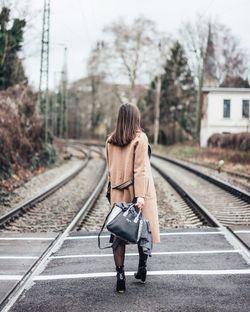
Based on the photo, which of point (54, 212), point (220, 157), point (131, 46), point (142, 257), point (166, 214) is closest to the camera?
point (142, 257)

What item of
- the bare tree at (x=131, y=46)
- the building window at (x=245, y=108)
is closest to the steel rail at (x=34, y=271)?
the building window at (x=245, y=108)

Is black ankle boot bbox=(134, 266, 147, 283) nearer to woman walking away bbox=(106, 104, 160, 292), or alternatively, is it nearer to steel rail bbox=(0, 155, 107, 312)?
woman walking away bbox=(106, 104, 160, 292)

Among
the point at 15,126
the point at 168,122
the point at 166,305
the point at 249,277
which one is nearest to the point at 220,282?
the point at 249,277

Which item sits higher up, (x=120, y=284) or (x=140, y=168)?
(x=140, y=168)

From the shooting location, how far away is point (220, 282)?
5578 mm

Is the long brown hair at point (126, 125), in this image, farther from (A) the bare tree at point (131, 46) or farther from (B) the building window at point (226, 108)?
(A) the bare tree at point (131, 46)

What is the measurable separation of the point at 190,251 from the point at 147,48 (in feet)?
154

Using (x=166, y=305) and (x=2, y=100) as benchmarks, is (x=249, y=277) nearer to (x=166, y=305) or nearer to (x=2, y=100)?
(x=166, y=305)

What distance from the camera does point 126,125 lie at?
539cm

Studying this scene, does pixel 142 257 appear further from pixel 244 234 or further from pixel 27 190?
pixel 27 190

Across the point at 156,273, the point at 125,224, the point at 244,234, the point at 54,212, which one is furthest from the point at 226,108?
the point at 125,224

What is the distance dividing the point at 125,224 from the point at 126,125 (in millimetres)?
933

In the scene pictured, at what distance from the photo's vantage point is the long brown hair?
17.6 feet

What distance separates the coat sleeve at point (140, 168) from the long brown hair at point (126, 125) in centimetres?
11
